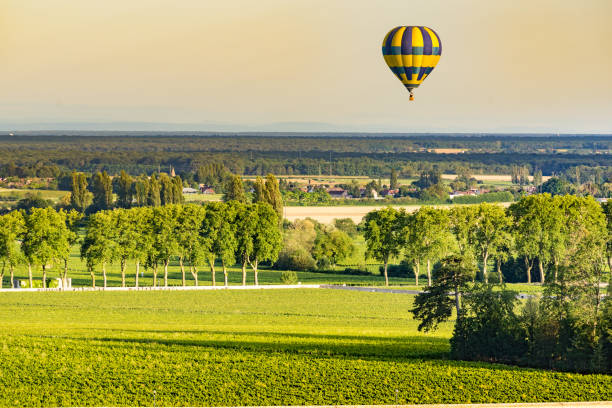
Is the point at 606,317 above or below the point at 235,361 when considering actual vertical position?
above

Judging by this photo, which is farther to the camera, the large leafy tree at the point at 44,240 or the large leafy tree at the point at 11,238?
the large leafy tree at the point at 44,240

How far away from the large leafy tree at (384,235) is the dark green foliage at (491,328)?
160 ft

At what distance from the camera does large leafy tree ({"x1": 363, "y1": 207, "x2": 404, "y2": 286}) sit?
312ft

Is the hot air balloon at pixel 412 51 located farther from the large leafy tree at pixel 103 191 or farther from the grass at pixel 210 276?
the large leafy tree at pixel 103 191

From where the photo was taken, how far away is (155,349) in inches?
1916

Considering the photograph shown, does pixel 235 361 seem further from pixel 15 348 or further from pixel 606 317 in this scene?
pixel 606 317

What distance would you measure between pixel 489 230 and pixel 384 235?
10925 mm

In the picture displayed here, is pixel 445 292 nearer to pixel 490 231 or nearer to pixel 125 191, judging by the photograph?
pixel 490 231

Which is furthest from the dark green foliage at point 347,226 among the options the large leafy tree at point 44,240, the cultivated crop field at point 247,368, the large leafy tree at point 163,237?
the cultivated crop field at point 247,368

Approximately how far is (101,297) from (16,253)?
12.4 m

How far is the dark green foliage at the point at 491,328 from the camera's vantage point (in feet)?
146

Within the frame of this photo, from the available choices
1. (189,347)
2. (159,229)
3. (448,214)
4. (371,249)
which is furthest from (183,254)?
(189,347)

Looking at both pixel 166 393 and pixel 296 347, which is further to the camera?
pixel 296 347

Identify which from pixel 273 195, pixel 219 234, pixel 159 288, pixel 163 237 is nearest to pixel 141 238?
pixel 163 237
